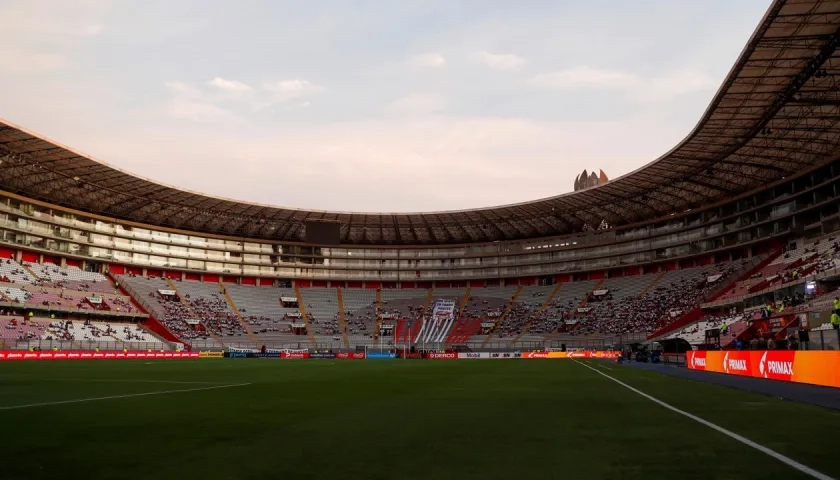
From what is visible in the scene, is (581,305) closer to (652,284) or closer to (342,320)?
(652,284)

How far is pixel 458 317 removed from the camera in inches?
3561

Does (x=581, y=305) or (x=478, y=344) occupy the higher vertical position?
(x=581, y=305)

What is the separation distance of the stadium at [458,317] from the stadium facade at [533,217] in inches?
12.3

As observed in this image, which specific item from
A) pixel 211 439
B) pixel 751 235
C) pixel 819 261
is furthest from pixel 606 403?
pixel 751 235

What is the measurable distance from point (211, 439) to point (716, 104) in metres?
45.7

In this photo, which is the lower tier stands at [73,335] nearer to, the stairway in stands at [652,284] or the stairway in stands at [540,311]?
the stairway in stands at [540,311]

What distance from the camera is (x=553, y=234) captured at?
318 ft

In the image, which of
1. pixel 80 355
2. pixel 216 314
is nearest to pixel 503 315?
pixel 216 314

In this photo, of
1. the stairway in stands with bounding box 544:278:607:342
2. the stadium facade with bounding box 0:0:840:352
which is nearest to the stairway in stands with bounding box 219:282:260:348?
the stadium facade with bounding box 0:0:840:352

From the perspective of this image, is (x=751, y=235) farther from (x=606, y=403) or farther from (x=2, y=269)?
(x=2, y=269)

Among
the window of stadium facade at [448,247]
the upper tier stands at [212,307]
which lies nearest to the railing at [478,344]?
the upper tier stands at [212,307]

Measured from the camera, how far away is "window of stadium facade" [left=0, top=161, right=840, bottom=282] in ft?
219

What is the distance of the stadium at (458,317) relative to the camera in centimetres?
632

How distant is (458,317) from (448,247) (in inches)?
666
